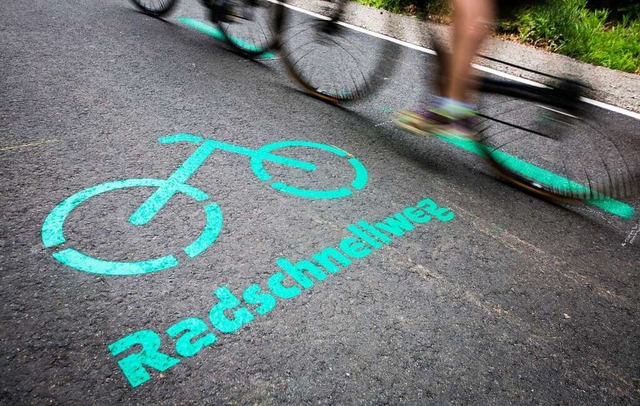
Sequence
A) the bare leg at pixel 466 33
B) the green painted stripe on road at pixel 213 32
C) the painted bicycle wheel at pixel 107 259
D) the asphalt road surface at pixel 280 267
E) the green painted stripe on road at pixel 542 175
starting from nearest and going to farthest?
1. the asphalt road surface at pixel 280 267
2. the painted bicycle wheel at pixel 107 259
3. the bare leg at pixel 466 33
4. the green painted stripe on road at pixel 542 175
5. the green painted stripe on road at pixel 213 32

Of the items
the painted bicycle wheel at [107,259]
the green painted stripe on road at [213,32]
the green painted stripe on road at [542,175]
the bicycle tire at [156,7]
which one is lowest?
the painted bicycle wheel at [107,259]

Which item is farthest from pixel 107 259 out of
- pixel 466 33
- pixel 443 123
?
pixel 466 33

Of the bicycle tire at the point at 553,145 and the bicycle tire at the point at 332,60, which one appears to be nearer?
the bicycle tire at the point at 553,145

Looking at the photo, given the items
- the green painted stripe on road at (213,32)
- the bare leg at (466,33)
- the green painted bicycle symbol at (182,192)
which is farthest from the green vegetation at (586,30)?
the green painted bicycle symbol at (182,192)

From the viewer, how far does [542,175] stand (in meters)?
3.51

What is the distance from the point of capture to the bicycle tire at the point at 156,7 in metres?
6.26

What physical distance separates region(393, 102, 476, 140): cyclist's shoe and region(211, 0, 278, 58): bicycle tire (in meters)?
2.26

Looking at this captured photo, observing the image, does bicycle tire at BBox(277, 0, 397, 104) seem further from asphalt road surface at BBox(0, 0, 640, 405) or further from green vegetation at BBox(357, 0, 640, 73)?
green vegetation at BBox(357, 0, 640, 73)

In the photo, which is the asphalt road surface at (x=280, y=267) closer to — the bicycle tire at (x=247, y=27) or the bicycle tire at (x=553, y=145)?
the bicycle tire at (x=553, y=145)

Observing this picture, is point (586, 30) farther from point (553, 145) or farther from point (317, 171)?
point (317, 171)

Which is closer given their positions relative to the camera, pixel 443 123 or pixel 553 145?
pixel 443 123

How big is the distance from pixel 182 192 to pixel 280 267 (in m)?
0.96

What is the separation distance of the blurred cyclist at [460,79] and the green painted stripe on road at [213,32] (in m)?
2.50

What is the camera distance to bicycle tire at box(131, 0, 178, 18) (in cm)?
626
